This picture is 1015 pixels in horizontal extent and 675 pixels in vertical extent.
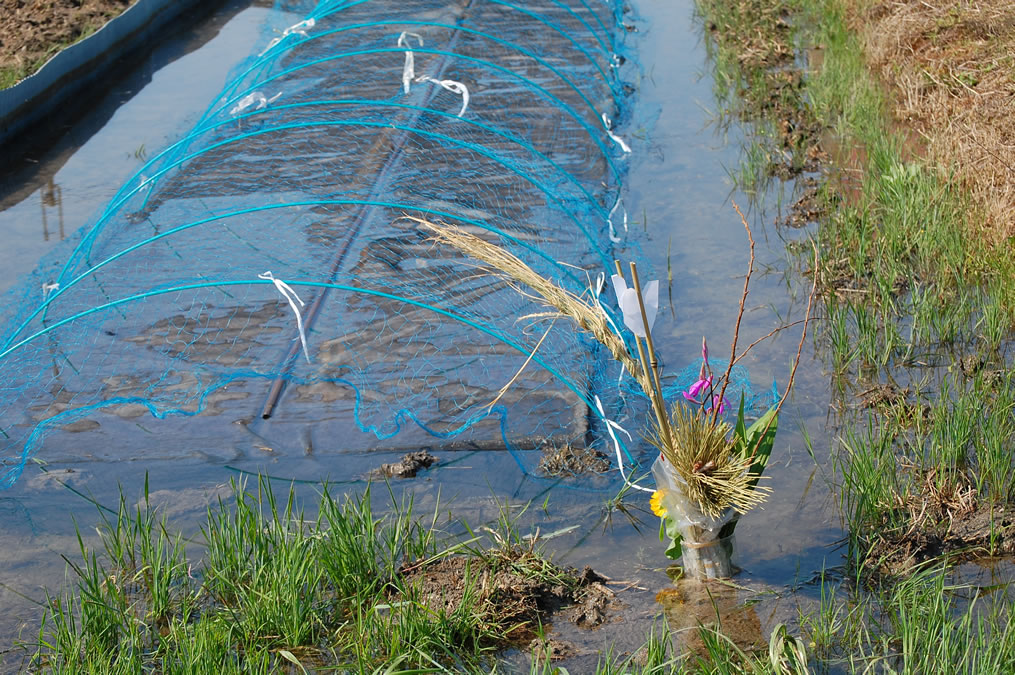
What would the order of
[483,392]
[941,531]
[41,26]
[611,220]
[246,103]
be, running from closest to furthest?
1. [941,531]
2. [483,392]
3. [611,220]
4. [246,103]
5. [41,26]

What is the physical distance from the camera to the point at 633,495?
3.86 meters

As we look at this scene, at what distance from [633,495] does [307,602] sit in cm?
138

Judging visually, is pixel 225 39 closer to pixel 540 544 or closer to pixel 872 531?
pixel 540 544

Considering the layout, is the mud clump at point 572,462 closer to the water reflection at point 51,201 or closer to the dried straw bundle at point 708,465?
the dried straw bundle at point 708,465

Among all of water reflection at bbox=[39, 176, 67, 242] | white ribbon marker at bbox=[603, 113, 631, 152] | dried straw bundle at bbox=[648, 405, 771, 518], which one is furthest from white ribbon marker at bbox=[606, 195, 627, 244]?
water reflection at bbox=[39, 176, 67, 242]

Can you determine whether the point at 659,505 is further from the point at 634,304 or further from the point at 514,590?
the point at 634,304

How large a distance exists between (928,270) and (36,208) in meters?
5.45

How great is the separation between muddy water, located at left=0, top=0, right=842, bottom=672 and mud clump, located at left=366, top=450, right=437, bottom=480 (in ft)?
0.16

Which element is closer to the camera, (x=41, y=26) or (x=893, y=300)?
(x=893, y=300)

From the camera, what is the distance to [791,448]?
411 cm

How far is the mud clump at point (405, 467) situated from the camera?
403 centimetres

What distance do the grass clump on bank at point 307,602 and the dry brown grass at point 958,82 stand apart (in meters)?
3.31

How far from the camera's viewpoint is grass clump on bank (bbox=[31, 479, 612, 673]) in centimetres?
286

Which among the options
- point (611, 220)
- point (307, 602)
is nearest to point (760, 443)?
point (307, 602)
